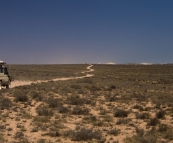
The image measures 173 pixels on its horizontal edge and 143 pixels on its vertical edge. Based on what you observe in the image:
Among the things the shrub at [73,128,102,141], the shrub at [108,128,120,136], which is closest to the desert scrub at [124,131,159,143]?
the shrub at [108,128,120,136]

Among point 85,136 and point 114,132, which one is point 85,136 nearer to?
point 85,136

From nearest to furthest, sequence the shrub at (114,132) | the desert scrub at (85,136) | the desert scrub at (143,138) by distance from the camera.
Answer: the desert scrub at (143,138), the desert scrub at (85,136), the shrub at (114,132)

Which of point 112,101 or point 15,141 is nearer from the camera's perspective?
point 15,141

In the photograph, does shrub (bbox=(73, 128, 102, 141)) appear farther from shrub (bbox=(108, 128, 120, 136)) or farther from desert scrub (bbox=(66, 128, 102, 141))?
shrub (bbox=(108, 128, 120, 136))

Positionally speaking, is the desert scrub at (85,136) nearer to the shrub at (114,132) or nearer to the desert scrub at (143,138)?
the shrub at (114,132)

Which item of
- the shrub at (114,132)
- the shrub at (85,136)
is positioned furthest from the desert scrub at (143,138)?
the shrub at (85,136)

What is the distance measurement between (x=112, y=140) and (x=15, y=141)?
11.4 ft

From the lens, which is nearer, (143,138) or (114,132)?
(143,138)

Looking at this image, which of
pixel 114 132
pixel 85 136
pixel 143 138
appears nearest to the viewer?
pixel 143 138

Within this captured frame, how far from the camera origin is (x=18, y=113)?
15102 mm

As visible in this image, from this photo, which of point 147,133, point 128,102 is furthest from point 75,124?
point 128,102

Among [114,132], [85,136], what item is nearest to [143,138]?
[114,132]

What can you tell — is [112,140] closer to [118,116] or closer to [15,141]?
[15,141]

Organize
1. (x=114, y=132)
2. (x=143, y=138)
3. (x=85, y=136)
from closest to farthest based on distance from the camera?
(x=143, y=138)
(x=85, y=136)
(x=114, y=132)
